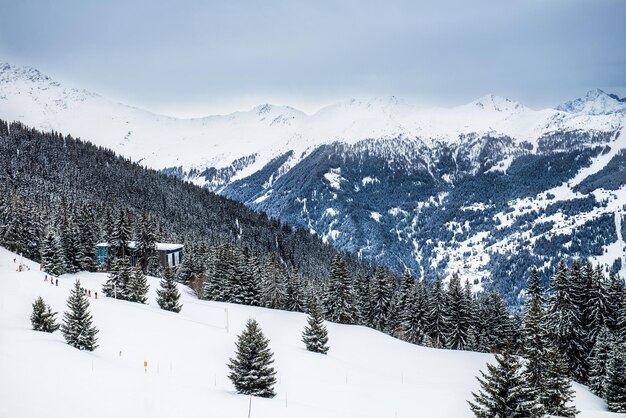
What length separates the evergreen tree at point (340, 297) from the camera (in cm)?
7488

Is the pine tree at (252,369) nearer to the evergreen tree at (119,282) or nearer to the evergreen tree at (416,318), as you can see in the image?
the evergreen tree at (119,282)

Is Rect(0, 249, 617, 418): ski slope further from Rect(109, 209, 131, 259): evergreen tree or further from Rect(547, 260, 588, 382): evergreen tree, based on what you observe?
Rect(109, 209, 131, 259): evergreen tree

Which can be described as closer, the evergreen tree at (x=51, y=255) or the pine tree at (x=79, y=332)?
the pine tree at (x=79, y=332)

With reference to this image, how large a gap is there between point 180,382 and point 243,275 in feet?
152

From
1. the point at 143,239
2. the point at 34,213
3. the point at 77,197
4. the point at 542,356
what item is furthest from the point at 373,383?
the point at 77,197

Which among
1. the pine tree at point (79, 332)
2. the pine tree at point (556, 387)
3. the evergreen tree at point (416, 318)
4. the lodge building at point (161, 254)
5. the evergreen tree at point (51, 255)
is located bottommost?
the pine tree at point (556, 387)

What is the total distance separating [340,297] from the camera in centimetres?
7538

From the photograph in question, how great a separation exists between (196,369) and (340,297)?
3949 cm

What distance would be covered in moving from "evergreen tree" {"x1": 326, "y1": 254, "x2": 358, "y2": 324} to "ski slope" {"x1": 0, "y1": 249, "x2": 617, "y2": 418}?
543 cm

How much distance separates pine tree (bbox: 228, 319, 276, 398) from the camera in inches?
1278

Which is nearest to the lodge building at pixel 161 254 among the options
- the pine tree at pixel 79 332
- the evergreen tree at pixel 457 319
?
the evergreen tree at pixel 457 319

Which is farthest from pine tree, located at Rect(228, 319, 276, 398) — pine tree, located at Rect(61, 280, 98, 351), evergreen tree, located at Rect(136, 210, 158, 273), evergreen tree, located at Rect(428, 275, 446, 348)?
evergreen tree, located at Rect(136, 210, 158, 273)

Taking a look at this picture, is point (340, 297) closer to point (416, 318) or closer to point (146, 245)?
point (416, 318)

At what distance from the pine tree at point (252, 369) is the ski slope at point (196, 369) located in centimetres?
106
